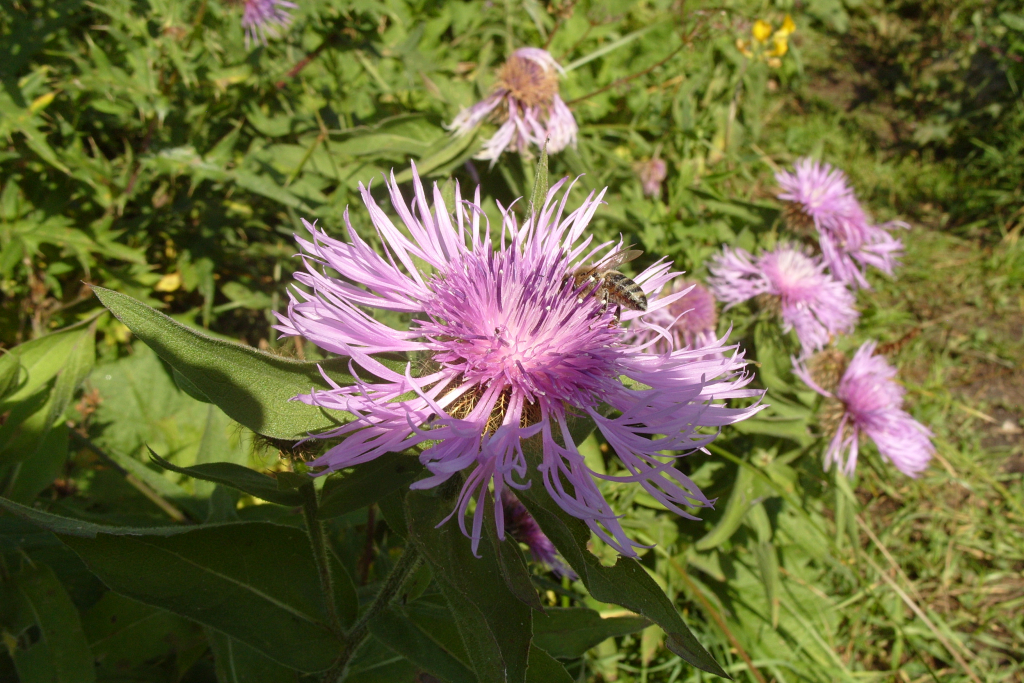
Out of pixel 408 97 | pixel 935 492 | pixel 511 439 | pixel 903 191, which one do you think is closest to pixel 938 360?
pixel 935 492

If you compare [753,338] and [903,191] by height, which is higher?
[903,191]

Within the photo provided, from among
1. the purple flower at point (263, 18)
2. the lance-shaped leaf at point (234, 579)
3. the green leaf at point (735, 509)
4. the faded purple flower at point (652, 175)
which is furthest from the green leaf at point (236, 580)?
the faded purple flower at point (652, 175)

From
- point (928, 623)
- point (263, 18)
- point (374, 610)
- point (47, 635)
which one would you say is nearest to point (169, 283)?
point (263, 18)

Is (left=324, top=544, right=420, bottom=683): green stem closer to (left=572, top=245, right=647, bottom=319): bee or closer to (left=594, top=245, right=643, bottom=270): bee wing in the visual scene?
(left=572, top=245, right=647, bottom=319): bee

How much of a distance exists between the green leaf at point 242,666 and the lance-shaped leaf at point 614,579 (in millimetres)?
854

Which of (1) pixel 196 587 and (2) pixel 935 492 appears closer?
(1) pixel 196 587

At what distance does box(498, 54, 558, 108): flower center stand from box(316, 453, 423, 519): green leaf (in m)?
2.03

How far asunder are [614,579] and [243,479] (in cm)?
68

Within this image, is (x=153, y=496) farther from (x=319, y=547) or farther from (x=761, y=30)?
(x=761, y=30)

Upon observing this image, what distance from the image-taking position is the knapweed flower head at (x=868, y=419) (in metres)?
2.87

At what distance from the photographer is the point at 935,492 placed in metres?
3.97

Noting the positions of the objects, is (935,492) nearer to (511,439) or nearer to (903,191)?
(903,191)

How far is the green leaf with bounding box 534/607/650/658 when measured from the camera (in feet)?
5.21

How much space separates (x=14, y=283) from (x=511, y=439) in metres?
2.76
